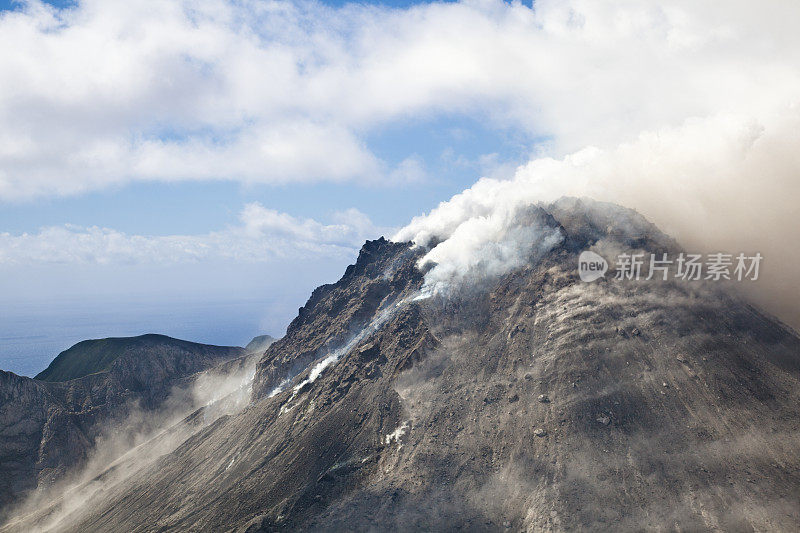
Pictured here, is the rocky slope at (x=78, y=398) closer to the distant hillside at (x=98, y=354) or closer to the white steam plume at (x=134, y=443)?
the distant hillside at (x=98, y=354)

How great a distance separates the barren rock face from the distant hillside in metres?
66.6

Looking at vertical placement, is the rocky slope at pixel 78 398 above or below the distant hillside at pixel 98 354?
below

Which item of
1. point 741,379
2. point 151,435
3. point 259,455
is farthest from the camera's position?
point 151,435

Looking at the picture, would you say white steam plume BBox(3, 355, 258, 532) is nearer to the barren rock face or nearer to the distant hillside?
the barren rock face

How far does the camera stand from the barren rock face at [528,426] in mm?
64500

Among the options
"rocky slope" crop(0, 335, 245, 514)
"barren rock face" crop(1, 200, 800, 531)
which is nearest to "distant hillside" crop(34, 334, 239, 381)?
"rocky slope" crop(0, 335, 245, 514)

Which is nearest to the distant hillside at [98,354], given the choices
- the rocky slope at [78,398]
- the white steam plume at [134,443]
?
the rocky slope at [78,398]

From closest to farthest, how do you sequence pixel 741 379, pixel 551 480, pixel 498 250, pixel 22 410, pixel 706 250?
1. pixel 551 480
2. pixel 741 379
3. pixel 706 250
4. pixel 498 250
5. pixel 22 410

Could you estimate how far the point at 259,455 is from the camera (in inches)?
3602

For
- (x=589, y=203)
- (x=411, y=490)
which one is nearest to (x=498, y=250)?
(x=589, y=203)

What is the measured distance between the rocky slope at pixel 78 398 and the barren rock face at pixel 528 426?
846 inches

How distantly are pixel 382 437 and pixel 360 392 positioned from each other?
14.3m

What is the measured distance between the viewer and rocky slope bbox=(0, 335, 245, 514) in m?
121

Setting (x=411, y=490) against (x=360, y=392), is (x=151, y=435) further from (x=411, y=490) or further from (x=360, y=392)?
(x=411, y=490)
